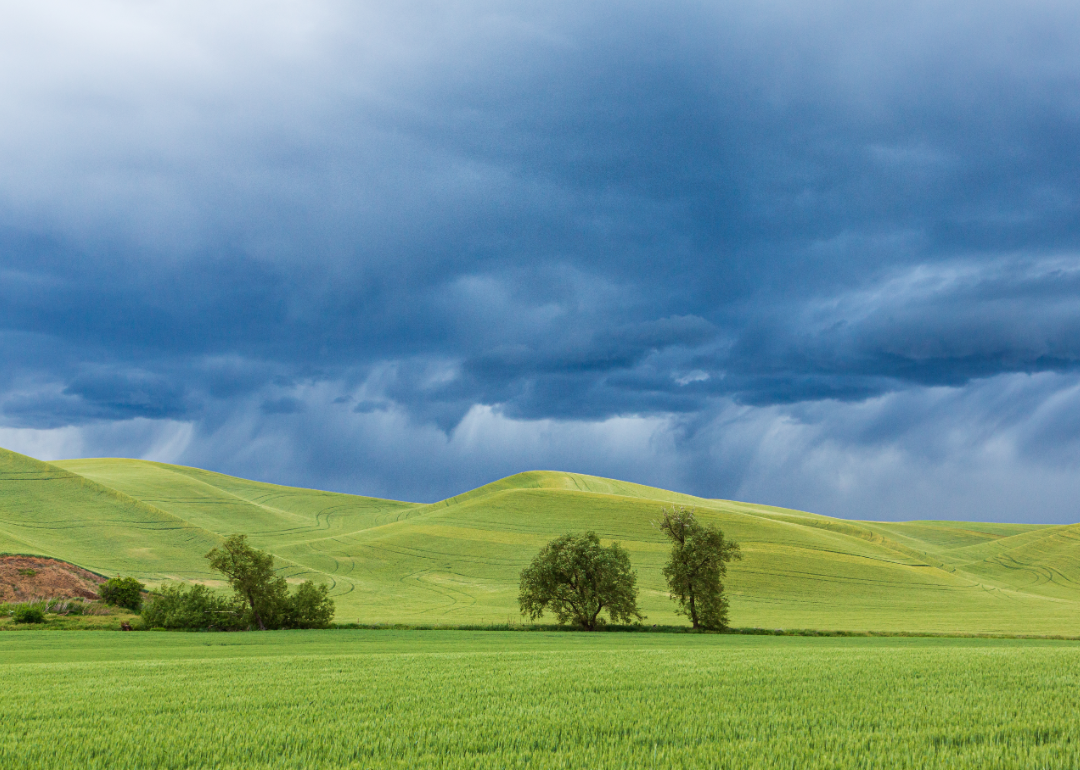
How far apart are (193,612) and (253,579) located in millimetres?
4527

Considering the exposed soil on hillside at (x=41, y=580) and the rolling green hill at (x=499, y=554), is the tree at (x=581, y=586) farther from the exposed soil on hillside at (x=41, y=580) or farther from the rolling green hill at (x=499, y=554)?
the exposed soil on hillside at (x=41, y=580)

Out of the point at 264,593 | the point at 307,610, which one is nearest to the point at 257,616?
the point at 264,593

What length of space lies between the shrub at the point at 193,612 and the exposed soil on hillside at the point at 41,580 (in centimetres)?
1629

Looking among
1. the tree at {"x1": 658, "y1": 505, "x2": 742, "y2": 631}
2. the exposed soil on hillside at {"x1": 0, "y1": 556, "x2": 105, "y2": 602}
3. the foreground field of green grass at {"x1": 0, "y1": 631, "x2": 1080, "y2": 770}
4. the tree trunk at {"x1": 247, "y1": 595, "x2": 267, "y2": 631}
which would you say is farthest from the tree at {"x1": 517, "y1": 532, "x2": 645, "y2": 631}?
the exposed soil on hillside at {"x1": 0, "y1": 556, "x2": 105, "y2": 602}

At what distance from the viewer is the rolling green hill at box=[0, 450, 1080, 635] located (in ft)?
214

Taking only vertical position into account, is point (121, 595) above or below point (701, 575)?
below

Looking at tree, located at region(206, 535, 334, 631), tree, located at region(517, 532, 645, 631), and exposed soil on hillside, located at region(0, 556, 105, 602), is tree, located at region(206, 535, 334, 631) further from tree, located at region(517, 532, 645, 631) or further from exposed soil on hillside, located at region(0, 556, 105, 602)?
exposed soil on hillside, located at region(0, 556, 105, 602)

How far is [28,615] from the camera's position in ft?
143

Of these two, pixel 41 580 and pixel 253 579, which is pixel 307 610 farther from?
pixel 41 580

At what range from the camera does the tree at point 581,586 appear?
1847 inches

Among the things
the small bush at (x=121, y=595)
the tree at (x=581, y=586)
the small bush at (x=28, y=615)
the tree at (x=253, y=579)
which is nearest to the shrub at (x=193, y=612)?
the tree at (x=253, y=579)

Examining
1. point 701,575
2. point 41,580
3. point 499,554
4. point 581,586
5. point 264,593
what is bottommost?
point 41,580

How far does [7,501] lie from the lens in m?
90.3

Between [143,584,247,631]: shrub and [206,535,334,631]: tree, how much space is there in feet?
3.34
